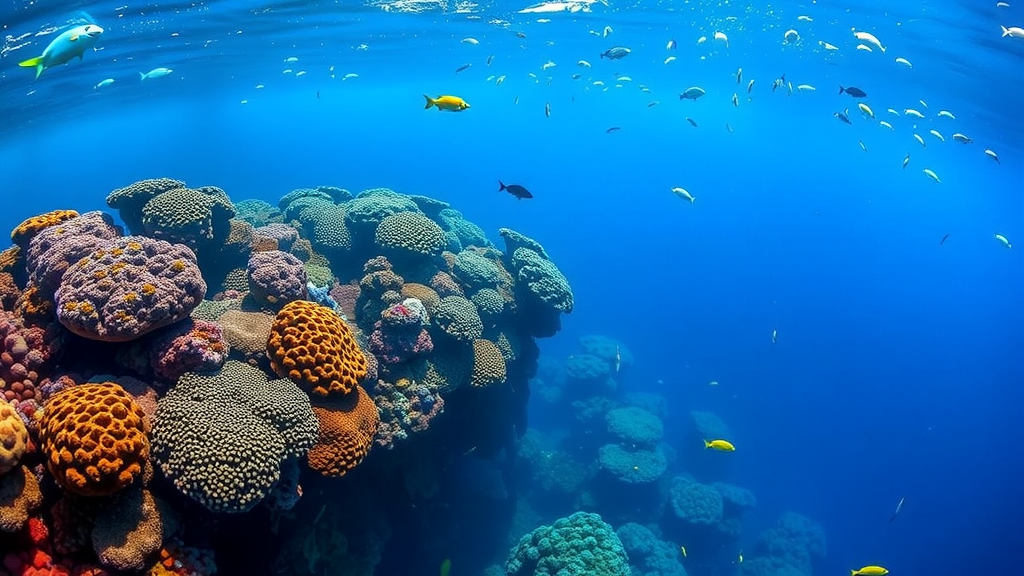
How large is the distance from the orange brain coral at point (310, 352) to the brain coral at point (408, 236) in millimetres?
3707

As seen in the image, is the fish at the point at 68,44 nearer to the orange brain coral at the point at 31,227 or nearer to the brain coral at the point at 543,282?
the orange brain coral at the point at 31,227

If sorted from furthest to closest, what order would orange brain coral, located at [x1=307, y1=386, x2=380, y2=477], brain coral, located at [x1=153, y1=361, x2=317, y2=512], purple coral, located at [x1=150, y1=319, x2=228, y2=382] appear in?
orange brain coral, located at [x1=307, y1=386, x2=380, y2=477], purple coral, located at [x1=150, y1=319, x2=228, y2=382], brain coral, located at [x1=153, y1=361, x2=317, y2=512]

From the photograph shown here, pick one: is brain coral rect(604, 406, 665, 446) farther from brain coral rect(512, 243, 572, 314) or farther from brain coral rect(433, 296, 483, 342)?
brain coral rect(433, 296, 483, 342)

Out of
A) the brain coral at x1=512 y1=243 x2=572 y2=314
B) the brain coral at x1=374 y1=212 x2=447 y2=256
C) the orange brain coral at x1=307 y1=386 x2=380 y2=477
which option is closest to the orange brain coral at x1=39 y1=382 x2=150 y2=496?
the orange brain coral at x1=307 y1=386 x2=380 y2=477

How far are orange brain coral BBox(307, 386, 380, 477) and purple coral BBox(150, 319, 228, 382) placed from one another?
133 cm

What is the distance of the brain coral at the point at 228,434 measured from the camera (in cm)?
472

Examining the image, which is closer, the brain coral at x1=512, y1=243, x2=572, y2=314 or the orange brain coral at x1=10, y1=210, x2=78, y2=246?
the orange brain coral at x1=10, y1=210, x2=78, y2=246

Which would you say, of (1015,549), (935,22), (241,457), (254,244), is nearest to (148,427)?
(241,457)

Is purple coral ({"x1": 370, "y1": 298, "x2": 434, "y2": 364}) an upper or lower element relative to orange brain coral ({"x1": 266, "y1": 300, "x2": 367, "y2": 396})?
lower

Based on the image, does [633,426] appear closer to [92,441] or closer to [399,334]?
[399,334]

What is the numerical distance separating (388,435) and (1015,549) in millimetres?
39530

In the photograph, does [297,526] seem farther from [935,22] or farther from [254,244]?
[935,22]

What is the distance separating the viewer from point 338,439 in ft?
20.6

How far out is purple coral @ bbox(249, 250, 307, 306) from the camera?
7375 mm
